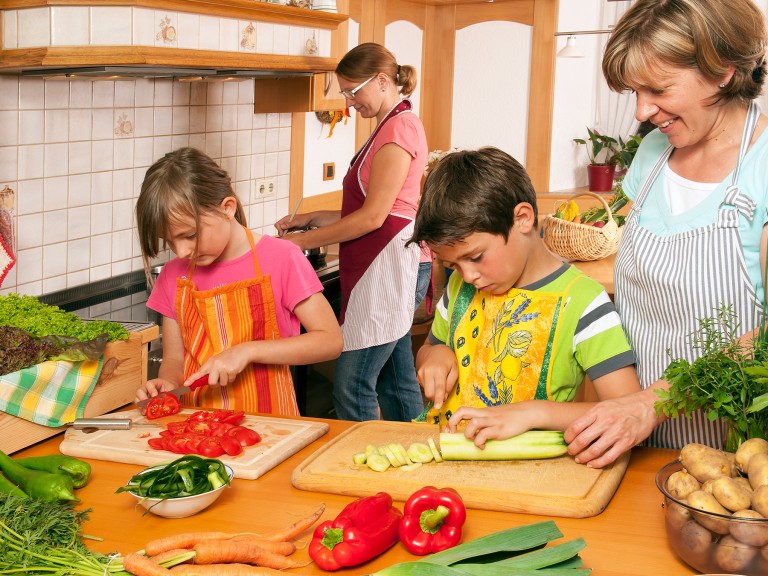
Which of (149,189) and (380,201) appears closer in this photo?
(149,189)

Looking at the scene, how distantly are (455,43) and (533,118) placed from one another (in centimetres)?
73

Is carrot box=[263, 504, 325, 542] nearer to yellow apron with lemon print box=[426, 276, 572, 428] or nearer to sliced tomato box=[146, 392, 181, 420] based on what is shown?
yellow apron with lemon print box=[426, 276, 572, 428]

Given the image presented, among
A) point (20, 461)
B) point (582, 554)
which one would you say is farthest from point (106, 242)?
point (582, 554)

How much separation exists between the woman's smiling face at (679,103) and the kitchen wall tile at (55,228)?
1.87 metres

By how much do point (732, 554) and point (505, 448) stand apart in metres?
0.50

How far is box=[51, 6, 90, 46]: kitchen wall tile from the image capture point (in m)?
2.31

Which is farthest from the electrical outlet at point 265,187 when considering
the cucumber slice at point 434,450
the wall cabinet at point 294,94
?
the cucumber slice at point 434,450

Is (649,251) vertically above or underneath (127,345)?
above

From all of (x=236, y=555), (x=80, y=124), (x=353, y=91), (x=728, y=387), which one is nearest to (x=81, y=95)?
(x=80, y=124)

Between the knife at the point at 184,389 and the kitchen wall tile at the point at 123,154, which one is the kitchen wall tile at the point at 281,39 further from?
the knife at the point at 184,389

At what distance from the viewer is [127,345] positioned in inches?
79.3

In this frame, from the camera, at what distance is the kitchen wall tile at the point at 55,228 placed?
278 centimetres

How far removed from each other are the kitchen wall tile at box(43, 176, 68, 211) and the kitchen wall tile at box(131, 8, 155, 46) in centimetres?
64

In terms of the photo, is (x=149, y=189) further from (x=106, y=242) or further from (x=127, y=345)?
(x=106, y=242)
